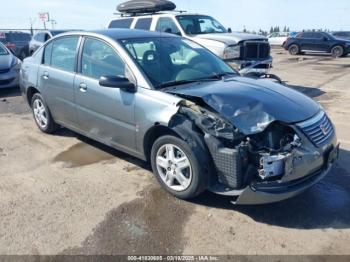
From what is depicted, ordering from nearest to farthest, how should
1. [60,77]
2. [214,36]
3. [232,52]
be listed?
[60,77] < [232,52] < [214,36]

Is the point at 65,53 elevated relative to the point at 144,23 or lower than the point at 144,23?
lower

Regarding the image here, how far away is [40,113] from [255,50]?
600cm

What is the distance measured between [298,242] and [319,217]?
53 cm


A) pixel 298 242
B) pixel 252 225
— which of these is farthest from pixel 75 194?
pixel 298 242

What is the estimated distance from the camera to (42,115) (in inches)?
241

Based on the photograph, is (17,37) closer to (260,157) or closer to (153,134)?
(153,134)

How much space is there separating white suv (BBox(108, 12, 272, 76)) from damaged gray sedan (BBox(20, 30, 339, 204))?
→ 4.34 metres

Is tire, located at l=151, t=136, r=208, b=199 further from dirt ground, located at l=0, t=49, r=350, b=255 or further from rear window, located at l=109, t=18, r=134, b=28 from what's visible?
rear window, located at l=109, t=18, r=134, b=28

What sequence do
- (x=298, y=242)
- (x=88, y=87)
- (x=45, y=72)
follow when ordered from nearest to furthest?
(x=298, y=242) < (x=88, y=87) < (x=45, y=72)

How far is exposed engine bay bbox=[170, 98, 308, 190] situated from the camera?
10.8 feet

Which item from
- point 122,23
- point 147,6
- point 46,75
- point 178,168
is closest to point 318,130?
point 178,168

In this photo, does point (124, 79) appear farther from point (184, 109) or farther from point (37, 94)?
point (37, 94)

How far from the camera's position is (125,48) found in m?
4.39

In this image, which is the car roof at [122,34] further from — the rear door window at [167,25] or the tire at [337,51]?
the tire at [337,51]
